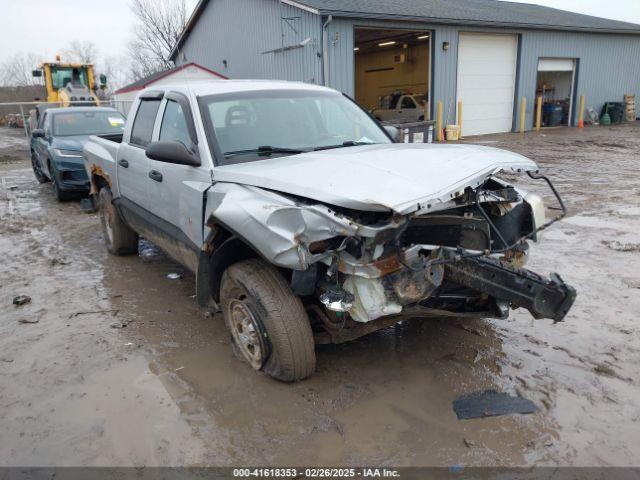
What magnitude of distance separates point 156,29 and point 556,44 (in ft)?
113

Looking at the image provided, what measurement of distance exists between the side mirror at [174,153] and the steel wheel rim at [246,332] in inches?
42.3

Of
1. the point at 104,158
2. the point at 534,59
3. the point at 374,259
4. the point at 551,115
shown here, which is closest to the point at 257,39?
the point at 534,59

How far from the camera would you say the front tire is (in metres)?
3.05

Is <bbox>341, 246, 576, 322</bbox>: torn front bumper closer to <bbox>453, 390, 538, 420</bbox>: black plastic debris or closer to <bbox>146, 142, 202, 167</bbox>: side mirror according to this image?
<bbox>453, 390, 538, 420</bbox>: black plastic debris

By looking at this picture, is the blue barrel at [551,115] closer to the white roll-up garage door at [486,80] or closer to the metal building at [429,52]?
the metal building at [429,52]

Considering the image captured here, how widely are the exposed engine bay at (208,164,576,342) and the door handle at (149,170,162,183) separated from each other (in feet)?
4.21

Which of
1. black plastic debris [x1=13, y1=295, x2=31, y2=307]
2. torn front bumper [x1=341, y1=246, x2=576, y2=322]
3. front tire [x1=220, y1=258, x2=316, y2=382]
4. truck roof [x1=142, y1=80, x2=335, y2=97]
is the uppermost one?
truck roof [x1=142, y1=80, x2=335, y2=97]

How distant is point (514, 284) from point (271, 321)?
1.46 metres

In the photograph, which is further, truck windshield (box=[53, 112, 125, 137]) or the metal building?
the metal building

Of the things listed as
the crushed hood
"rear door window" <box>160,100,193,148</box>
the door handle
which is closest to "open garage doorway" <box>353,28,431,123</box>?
"rear door window" <box>160,100,193,148</box>

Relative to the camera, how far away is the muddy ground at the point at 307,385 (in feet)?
8.95

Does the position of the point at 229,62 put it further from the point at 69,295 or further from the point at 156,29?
the point at 156,29

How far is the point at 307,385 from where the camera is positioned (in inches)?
130

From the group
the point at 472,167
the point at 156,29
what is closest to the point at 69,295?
the point at 472,167
